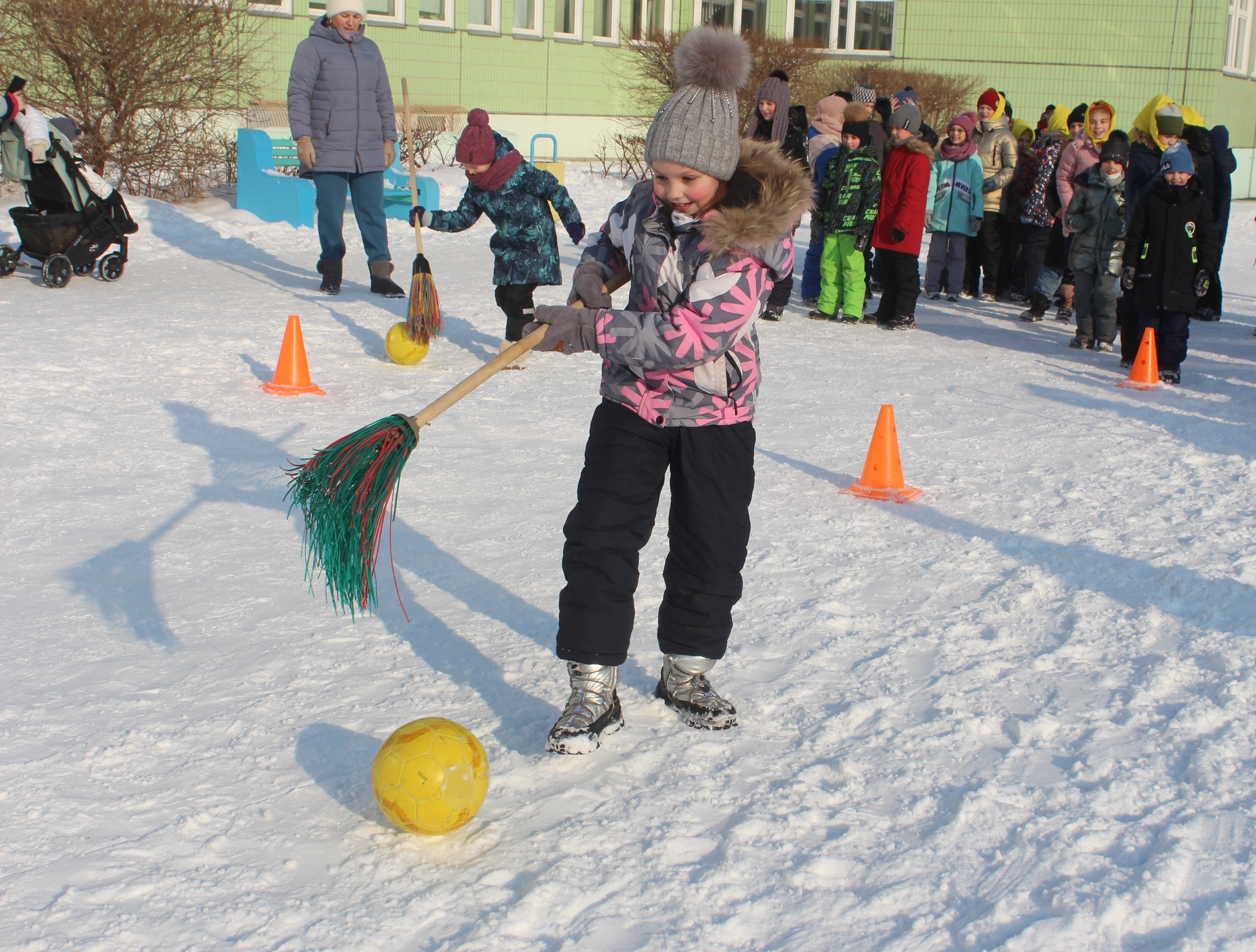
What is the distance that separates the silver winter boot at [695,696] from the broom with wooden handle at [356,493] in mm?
852

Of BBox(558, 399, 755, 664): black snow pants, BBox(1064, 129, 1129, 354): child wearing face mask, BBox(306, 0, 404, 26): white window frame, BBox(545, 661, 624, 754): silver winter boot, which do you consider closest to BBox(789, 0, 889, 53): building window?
BBox(306, 0, 404, 26): white window frame

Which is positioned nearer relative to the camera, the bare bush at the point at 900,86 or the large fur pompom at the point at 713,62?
the large fur pompom at the point at 713,62

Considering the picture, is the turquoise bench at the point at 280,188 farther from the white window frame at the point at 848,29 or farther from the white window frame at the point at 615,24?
the white window frame at the point at 848,29

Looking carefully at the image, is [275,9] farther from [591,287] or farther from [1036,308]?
[591,287]

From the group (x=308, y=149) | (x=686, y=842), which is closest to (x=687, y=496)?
(x=686, y=842)

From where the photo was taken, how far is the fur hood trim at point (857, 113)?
948 cm

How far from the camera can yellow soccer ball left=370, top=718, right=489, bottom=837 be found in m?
2.57

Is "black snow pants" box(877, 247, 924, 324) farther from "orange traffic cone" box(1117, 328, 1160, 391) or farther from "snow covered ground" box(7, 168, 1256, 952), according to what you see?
"snow covered ground" box(7, 168, 1256, 952)

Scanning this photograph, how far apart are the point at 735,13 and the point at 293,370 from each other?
848 inches

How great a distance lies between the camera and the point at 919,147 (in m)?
9.40

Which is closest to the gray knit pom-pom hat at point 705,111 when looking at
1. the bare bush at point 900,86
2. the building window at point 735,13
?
the bare bush at point 900,86

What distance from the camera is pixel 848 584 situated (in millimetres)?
4207

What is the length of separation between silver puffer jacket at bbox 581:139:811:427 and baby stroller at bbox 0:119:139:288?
7.51m

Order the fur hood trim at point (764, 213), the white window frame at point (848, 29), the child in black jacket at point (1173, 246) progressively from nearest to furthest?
the fur hood trim at point (764, 213)
the child in black jacket at point (1173, 246)
the white window frame at point (848, 29)
